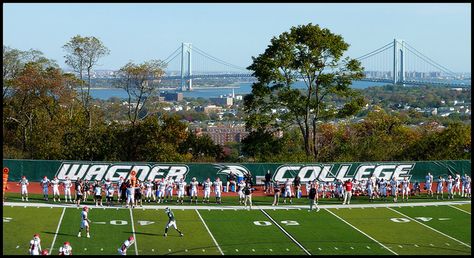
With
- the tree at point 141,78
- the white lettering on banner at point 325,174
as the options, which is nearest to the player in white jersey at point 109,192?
the white lettering on banner at point 325,174

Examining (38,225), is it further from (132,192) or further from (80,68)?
(80,68)

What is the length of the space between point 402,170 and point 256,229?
13.2m

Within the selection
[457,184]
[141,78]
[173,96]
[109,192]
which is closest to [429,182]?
[457,184]

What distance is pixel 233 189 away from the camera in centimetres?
3881

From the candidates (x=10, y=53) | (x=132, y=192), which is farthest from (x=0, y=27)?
(x=10, y=53)

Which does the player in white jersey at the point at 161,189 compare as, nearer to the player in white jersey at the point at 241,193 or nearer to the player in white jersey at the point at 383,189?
the player in white jersey at the point at 241,193

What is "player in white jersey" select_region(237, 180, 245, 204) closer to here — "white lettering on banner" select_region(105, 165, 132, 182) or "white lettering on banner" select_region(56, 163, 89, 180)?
"white lettering on banner" select_region(105, 165, 132, 182)

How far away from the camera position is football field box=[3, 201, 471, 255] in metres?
26.1

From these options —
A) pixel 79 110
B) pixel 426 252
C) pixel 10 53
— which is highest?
pixel 10 53

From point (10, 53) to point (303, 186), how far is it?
29.1 meters

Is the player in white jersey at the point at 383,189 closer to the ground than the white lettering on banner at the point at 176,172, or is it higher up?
closer to the ground

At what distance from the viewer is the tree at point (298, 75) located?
4781 cm

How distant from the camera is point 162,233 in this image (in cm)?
2838

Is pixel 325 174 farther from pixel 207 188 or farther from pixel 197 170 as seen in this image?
pixel 207 188
